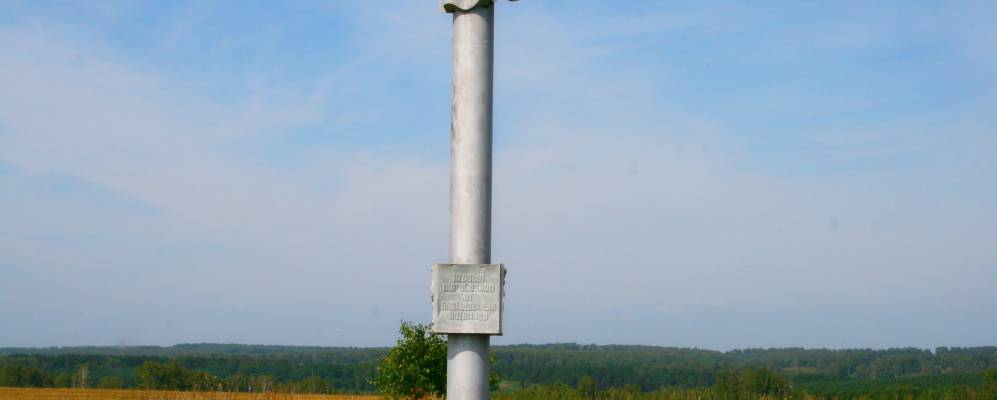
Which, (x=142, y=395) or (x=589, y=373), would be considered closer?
(x=142, y=395)

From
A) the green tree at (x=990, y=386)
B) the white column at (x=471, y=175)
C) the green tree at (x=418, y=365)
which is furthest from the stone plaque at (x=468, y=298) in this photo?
the green tree at (x=990, y=386)

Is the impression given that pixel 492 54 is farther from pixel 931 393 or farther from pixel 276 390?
pixel 931 393

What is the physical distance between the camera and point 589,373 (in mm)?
88125

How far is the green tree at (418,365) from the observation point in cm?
1773

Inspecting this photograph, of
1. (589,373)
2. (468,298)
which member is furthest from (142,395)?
(589,373)

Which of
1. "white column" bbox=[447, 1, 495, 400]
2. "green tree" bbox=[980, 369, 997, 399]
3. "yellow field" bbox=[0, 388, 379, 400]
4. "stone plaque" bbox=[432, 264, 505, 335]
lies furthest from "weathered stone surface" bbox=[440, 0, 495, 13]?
"green tree" bbox=[980, 369, 997, 399]

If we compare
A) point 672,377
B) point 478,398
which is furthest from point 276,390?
point 672,377

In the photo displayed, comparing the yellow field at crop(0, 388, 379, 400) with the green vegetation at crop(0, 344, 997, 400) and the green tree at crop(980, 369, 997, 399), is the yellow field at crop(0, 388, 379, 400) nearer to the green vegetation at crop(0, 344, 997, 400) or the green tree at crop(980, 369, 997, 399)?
the green vegetation at crop(0, 344, 997, 400)

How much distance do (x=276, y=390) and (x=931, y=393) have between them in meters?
39.5

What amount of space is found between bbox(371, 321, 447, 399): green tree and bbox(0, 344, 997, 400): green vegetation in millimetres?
138

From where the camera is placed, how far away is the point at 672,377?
93.8 meters

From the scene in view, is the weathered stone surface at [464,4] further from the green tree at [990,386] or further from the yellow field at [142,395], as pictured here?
the green tree at [990,386]

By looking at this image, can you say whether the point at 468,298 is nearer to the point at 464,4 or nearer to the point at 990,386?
the point at 464,4

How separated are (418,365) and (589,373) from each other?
2825 inches
